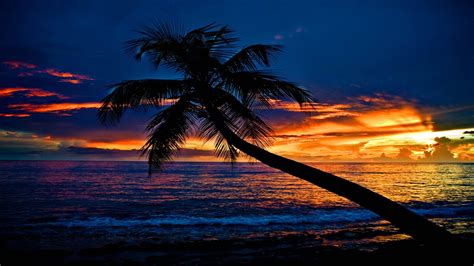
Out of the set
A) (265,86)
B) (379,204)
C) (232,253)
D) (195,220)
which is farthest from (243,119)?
(195,220)

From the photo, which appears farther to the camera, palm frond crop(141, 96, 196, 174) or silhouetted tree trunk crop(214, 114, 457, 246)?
palm frond crop(141, 96, 196, 174)

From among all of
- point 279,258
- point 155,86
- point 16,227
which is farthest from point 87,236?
point 155,86

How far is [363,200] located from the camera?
4.23 m

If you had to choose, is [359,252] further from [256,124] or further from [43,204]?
[43,204]

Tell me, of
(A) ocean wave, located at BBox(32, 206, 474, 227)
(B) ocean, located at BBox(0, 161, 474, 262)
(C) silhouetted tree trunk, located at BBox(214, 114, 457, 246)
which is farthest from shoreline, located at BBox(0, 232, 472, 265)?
(C) silhouetted tree trunk, located at BBox(214, 114, 457, 246)

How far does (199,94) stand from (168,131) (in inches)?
35.6

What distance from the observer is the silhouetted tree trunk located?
3916 mm

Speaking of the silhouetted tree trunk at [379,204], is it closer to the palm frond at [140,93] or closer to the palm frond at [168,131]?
the palm frond at [168,131]

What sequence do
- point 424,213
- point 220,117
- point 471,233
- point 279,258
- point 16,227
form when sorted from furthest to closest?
1. point 424,213
2. point 16,227
3. point 471,233
4. point 279,258
5. point 220,117

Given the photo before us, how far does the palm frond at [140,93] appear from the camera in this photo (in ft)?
18.4

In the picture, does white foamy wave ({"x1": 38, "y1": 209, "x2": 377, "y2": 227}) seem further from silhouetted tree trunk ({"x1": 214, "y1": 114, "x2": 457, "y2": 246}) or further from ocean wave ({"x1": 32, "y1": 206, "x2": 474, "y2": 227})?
silhouetted tree trunk ({"x1": 214, "y1": 114, "x2": 457, "y2": 246})

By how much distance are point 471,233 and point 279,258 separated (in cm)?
856

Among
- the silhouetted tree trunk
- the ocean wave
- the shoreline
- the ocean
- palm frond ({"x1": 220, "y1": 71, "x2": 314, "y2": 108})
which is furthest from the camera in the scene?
the ocean wave

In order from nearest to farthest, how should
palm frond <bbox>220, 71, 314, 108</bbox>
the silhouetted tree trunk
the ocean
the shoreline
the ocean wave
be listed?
1. the silhouetted tree trunk
2. palm frond <bbox>220, 71, 314, 108</bbox>
3. the shoreline
4. the ocean
5. the ocean wave
